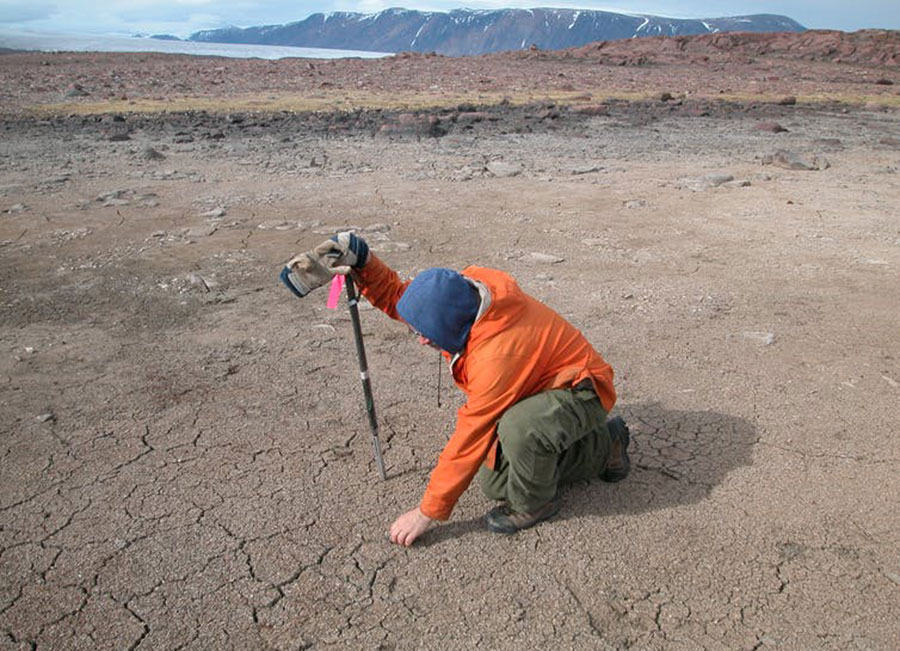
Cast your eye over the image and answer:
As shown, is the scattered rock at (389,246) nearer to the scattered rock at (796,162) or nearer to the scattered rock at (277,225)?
the scattered rock at (277,225)

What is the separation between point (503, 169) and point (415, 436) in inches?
254

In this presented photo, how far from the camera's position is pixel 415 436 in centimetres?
331

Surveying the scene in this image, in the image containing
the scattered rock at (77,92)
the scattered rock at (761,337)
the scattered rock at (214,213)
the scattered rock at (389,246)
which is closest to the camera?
the scattered rock at (761,337)

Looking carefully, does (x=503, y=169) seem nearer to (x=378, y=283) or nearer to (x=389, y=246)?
(x=389, y=246)

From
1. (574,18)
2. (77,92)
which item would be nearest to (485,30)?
(574,18)

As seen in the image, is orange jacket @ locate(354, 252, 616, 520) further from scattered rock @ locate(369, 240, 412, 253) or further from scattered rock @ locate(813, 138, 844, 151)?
scattered rock @ locate(813, 138, 844, 151)

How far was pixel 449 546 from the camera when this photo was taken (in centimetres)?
258

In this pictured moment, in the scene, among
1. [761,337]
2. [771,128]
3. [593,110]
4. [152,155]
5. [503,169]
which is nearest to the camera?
[761,337]

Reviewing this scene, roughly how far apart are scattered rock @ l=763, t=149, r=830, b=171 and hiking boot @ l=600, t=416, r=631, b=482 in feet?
26.2

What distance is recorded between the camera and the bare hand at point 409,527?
2504 mm

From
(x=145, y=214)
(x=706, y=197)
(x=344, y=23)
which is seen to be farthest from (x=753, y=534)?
(x=344, y=23)

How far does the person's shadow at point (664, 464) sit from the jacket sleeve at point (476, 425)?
0.35m

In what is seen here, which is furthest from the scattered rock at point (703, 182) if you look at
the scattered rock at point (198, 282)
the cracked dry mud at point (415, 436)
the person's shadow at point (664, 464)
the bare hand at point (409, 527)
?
the bare hand at point (409, 527)

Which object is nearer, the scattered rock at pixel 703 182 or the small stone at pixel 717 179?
the scattered rock at pixel 703 182
